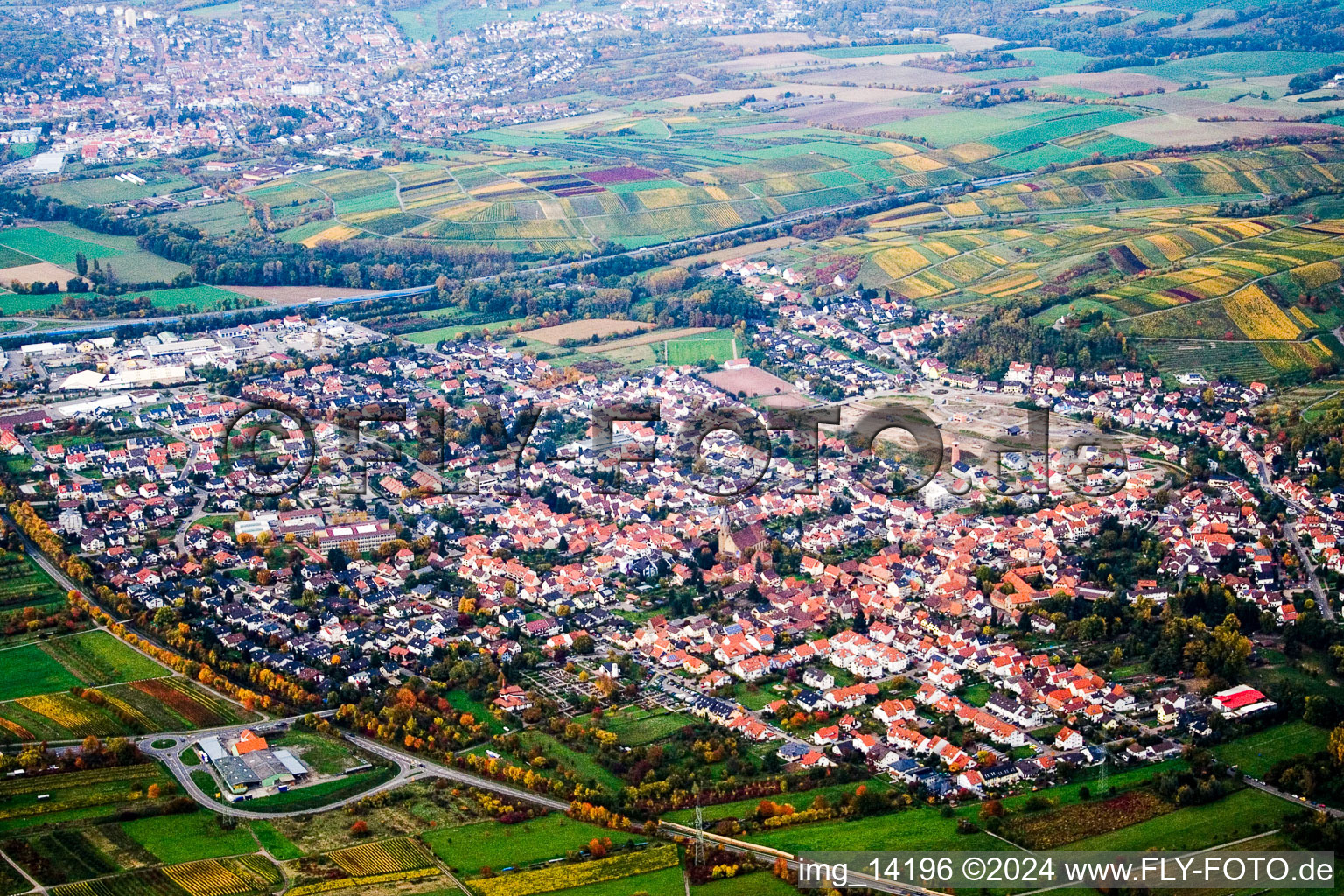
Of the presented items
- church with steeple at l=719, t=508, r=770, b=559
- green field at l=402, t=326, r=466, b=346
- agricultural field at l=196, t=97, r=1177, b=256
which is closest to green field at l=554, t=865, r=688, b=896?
church with steeple at l=719, t=508, r=770, b=559

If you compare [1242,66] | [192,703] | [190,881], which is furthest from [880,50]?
[190,881]

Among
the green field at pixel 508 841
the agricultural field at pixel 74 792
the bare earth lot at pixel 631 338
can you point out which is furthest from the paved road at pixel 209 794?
the bare earth lot at pixel 631 338

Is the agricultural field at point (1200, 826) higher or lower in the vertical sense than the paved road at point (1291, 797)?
lower

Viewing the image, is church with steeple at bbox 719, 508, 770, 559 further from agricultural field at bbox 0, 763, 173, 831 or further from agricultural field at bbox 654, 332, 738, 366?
agricultural field at bbox 654, 332, 738, 366

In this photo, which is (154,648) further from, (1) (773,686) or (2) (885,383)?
(2) (885,383)

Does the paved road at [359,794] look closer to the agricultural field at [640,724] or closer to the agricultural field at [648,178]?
the agricultural field at [640,724]
